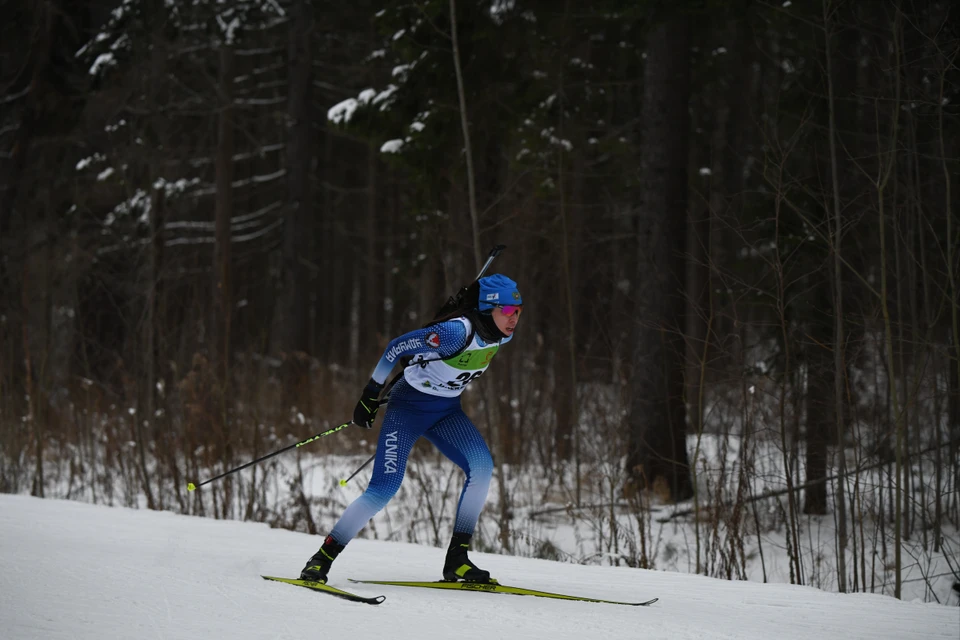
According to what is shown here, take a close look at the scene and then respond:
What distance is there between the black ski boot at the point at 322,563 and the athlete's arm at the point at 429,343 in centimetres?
97

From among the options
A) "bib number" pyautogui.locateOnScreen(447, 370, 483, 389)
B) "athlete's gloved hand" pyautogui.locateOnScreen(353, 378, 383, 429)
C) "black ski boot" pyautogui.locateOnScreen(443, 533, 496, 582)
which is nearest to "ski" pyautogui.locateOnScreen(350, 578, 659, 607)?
"black ski boot" pyautogui.locateOnScreen(443, 533, 496, 582)

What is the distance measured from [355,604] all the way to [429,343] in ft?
4.77

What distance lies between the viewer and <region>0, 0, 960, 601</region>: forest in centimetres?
720

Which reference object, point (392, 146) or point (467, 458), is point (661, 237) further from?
point (467, 458)

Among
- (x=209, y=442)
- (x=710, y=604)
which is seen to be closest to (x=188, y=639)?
(x=710, y=604)

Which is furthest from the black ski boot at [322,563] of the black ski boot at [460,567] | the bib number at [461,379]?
the bib number at [461,379]

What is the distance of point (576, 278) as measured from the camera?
15.3 m

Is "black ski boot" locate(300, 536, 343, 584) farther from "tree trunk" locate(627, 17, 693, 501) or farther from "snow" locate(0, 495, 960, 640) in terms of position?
"tree trunk" locate(627, 17, 693, 501)

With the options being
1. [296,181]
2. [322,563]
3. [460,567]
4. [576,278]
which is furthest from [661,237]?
[296,181]

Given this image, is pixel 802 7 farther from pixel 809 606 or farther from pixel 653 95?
pixel 809 606

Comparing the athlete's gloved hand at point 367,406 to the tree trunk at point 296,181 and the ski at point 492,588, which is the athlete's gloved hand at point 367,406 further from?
the tree trunk at point 296,181

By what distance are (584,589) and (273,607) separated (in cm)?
195

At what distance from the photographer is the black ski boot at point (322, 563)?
5.10 meters

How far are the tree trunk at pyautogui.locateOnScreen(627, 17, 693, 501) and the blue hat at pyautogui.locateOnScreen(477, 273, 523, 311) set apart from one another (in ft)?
16.4
